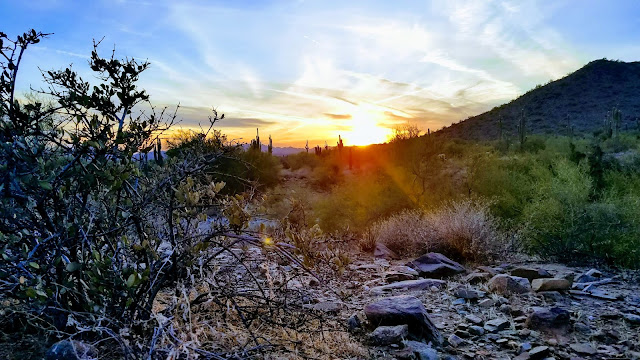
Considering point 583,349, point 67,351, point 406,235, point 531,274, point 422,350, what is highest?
point 67,351

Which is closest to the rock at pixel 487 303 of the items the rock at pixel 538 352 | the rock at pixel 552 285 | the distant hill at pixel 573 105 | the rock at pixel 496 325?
the rock at pixel 496 325

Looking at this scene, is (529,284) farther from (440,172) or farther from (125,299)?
(440,172)

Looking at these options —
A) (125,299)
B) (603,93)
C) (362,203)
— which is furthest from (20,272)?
(603,93)

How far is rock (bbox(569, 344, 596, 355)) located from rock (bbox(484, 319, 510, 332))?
692 mm

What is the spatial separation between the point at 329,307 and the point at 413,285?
1.78 m

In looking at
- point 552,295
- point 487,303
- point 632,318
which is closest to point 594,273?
point 552,295

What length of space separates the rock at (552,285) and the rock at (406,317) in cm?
217

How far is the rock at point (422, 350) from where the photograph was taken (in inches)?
162

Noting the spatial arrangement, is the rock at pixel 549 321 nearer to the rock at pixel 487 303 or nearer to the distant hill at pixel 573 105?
the rock at pixel 487 303

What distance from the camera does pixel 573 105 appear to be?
4441cm

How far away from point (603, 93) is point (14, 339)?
53046 millimetres

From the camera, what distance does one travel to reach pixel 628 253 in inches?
293

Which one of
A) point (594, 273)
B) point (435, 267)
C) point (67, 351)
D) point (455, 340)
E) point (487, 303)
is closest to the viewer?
point (67, 351)

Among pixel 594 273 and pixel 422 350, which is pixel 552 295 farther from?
pixel 422 350
